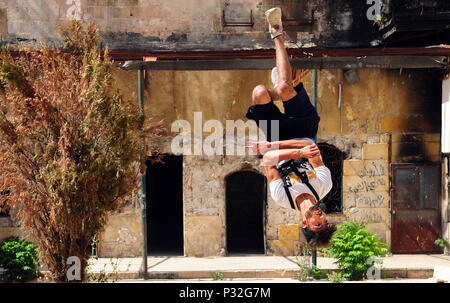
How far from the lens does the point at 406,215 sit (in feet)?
36.2

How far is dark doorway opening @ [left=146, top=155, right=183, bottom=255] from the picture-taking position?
39.8ft

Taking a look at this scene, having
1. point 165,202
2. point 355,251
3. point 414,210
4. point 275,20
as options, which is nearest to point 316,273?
point 355,251

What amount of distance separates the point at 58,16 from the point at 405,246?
9.99 m

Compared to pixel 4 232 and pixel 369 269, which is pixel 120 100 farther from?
pixel 4 232

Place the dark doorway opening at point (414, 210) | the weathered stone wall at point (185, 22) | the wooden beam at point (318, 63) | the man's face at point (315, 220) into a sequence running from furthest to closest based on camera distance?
the dark doorway opening at point (414, 210)
the weathered stone wall at point (185, 22)
the wooden beam at point (318, 63)
the man's face at point (315, 220)

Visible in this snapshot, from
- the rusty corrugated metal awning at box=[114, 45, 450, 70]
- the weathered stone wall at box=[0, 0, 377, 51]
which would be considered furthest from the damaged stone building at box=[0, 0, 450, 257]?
the rusty corrugated metal awning at box=[114, 45, 450, 70]

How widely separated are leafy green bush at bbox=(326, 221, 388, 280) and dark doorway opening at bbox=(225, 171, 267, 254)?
3.07m

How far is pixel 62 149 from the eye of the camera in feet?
15.6

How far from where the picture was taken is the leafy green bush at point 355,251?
904 centimetres

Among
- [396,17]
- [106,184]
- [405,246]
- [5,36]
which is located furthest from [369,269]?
[5,36]

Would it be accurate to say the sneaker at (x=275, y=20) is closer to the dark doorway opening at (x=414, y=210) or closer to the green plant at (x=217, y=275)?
the green plant at (x=217, y=275)

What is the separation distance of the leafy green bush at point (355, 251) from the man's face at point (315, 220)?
6.05 metres

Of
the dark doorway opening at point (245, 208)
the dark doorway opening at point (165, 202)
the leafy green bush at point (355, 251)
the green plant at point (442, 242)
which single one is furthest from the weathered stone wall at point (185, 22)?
the green plant at point (442, 242)

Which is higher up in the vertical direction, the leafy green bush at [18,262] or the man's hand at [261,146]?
the man's hand at [261,146]
